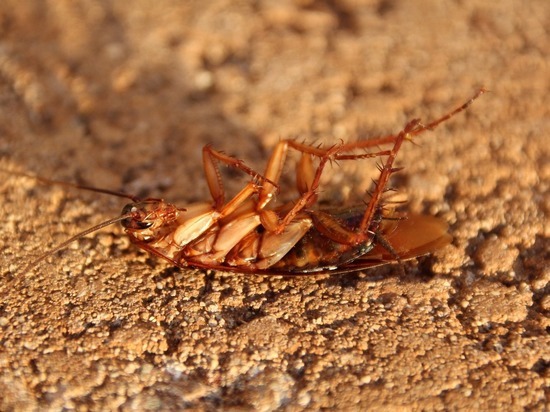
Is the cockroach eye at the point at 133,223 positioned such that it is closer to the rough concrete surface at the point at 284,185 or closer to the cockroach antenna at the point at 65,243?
the cockroach antenna at the point at 65,243

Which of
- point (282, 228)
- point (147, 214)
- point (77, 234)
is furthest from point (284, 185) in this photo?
point (77, 234)

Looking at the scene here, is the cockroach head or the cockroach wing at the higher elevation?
the cockroach head

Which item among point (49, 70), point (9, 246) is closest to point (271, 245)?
point (9, 246)

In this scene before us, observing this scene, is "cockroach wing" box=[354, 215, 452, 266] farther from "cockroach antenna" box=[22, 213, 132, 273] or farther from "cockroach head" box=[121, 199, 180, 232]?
"cockroach antenna" box=[22, 213, 132, 273]

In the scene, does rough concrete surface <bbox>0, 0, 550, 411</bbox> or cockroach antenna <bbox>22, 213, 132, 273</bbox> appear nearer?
rough concrete surface <bbox>0, 0, 550, 411</bbox>

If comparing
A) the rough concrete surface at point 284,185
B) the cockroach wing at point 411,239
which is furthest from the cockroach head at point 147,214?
the cockroach wing at point 411,239

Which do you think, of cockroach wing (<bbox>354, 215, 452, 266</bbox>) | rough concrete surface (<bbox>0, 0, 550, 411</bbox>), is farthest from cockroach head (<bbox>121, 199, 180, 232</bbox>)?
cockroach wing (<bbox>354, 215, 452, 266</bbox>)

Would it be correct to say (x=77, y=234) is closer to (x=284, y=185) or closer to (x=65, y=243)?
(x=65, y=243)
